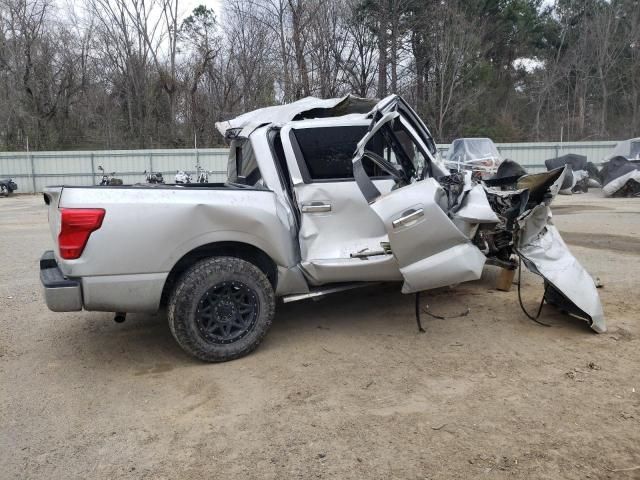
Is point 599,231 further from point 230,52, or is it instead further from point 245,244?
point 230,52

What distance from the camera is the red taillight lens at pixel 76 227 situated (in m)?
3.75

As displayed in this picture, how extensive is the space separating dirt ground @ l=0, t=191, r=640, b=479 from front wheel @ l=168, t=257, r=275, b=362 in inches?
6.9

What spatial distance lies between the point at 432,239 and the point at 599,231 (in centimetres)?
713

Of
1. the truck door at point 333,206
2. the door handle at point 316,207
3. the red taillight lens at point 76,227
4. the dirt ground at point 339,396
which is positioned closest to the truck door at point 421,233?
the truck door at point 333,206

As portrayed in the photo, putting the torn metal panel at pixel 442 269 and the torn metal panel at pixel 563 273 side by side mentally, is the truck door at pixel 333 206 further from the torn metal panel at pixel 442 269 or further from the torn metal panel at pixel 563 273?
the torn metal panel at pixel 563 273

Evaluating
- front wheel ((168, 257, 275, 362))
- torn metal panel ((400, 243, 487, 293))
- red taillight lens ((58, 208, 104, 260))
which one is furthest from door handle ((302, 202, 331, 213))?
red taillight lens ((58, 208, 104, 260))

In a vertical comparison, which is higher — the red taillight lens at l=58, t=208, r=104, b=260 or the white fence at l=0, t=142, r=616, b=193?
the white fence at l=0, t=142, r=616, b=193

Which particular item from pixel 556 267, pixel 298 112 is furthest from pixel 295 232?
pixel 556 267

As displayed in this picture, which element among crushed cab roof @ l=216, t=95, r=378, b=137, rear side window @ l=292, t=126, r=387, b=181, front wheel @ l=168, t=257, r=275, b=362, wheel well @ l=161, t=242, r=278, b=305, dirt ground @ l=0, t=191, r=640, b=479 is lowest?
dirt ground @ l=0, t=191, r=640, b=479

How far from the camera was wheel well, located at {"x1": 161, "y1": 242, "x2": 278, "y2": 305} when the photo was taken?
13.9 feet

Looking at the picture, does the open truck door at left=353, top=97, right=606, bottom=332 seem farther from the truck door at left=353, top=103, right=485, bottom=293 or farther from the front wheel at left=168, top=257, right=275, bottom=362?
the front wheel at left=168, top=257, right=275, bottom=362

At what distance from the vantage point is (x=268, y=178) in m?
4.84

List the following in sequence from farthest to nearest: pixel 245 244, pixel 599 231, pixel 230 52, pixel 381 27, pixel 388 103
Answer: pixel 230 52 < pixel 381 27 < pixel 599 231 < pixel 388 103 < pixel 245 244

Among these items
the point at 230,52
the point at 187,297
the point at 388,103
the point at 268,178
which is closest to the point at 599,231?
the point at 388,103
